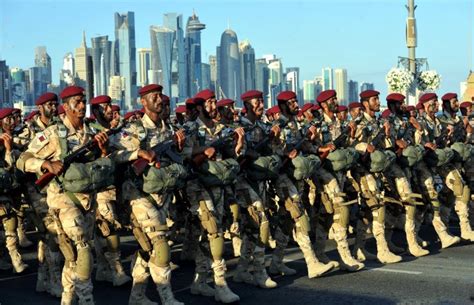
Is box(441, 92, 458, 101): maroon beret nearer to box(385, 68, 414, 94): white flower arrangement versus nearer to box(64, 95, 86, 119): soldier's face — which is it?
box(64, 95, 86, 119): soldier's face

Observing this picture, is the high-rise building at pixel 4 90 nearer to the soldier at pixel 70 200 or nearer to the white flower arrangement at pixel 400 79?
the white flower arrangement at pixel 400 79

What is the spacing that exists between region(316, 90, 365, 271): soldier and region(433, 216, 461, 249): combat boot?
203 cm

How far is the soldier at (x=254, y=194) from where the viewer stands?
995 cm

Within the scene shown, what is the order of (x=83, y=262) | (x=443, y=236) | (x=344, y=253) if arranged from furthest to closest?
(x=443, y=236) < (x=344, y=253) < (x=83, y=262)

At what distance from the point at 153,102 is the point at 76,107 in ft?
2.61

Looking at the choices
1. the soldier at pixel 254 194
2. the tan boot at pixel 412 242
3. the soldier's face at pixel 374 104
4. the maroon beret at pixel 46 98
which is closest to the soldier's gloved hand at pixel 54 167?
the soldier at pixel 254 194

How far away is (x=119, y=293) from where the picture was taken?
9820 millimetres

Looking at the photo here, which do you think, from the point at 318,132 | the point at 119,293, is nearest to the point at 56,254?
the point at 119,293

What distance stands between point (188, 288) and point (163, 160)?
71.0 inches

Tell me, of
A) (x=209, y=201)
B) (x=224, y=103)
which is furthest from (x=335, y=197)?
(x=209, y=201)

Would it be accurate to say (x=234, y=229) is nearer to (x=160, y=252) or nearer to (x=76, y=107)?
(x=160, y=252)

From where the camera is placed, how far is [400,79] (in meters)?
24.5

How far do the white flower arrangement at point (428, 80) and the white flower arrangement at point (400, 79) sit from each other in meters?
0.62

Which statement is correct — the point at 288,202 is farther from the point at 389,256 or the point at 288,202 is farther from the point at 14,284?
the point at 14,284
